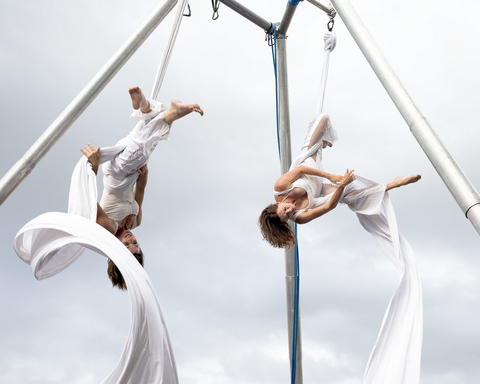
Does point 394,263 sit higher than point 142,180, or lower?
lower

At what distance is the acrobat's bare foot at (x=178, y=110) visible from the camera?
4.66 metres

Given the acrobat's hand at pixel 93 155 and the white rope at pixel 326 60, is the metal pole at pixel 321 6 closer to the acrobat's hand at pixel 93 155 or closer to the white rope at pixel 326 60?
the white rope at pixel 326 60

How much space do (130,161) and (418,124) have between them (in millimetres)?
2560

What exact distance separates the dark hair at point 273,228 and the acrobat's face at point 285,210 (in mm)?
52

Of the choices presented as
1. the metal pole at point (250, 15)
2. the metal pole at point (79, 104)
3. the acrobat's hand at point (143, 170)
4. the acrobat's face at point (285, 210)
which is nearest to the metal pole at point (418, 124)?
the acrobat's face at point (285, 210)

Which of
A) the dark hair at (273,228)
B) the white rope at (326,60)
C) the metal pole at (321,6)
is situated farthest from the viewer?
the metal pole at (321,6)

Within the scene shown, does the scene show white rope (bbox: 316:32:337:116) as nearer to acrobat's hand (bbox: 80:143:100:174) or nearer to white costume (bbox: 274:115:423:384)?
white costume (bbox: 274:115:423:384)

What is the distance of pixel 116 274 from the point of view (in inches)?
191

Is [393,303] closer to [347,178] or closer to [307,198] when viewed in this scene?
[347,178]

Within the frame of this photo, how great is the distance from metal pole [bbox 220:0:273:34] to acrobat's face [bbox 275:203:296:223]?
293 cm

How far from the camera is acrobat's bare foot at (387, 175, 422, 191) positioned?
4285 millimetres

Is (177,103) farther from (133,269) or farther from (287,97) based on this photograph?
(287,97)

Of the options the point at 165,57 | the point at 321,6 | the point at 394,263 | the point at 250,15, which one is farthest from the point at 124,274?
the point at 321,6

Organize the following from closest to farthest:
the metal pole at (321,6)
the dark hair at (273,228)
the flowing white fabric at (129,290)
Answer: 1. the flowing white fabric at (129,290)
2. the dark hair at (273,228)
3. the metal pole at (321,6)
